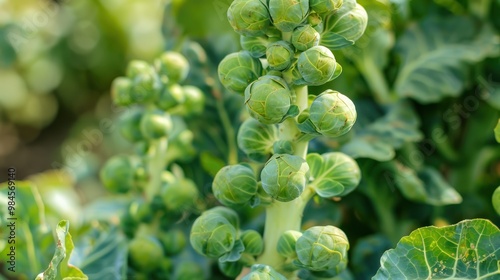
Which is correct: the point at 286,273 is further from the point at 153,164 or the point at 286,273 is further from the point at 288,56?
the point at 153,164

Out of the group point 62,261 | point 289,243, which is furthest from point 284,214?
point 62,261

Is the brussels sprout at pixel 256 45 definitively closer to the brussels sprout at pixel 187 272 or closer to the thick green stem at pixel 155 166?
the thick green stem at pixel 155 166

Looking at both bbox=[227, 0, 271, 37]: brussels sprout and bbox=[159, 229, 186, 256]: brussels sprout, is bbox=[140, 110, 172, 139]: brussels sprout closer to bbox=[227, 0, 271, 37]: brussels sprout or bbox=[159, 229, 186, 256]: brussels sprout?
bbox=[159, 229, 186, 256]: brussels sprout

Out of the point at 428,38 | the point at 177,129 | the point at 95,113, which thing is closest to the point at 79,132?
the point at 95,113

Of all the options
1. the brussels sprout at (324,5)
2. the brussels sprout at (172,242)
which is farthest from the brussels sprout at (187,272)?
the brussels sprout at (324,5)

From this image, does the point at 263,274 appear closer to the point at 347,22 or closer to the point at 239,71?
the point at 239,71
